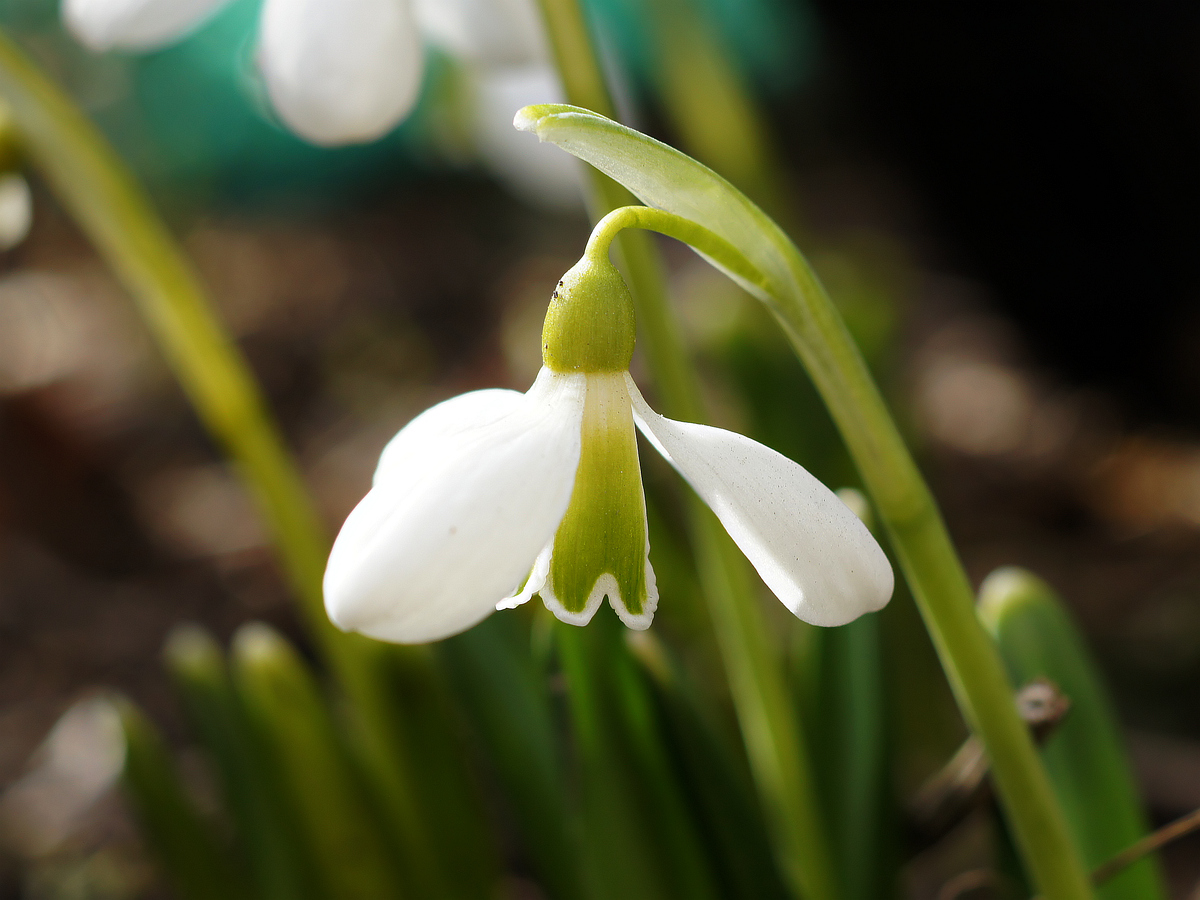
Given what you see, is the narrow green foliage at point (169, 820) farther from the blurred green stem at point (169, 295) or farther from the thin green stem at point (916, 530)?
the thin green stem at point (916, 530)

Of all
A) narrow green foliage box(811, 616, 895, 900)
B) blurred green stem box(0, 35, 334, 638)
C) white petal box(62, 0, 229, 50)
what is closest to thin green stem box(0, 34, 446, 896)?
blurred green stem box(0, 35, 334, 638)

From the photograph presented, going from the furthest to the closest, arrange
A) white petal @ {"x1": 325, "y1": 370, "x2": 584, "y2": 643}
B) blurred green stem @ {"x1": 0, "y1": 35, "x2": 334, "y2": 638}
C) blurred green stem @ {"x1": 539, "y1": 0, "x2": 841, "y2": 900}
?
blurred green stem @ {"x1": 0, "y1": 35, "x2": 334, "y2": 638}
blurred green stem @ {"x1": 539, "y1": 0, "x2": 841, "y2": 900}
white petal @ {"x1": 325, "y1": 370, "x2": 584, "y2": 643}

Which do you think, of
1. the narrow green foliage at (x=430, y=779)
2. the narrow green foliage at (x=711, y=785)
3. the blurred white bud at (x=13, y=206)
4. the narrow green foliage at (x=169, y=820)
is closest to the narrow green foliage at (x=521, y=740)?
the narrow green foliage at (x=430, y=779)

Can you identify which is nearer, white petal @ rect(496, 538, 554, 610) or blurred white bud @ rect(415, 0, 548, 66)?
white petal @ rect(496, 538, 554, 610)

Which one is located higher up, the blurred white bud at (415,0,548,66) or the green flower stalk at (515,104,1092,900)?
the blurred white bud at (415,0,548,66)

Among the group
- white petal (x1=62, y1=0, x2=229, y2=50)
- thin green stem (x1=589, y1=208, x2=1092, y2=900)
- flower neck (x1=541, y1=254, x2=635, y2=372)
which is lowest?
thin green stem (x1=589, y1=208, x2=1092, y2=900)

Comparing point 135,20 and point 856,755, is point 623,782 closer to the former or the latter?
point 856,755

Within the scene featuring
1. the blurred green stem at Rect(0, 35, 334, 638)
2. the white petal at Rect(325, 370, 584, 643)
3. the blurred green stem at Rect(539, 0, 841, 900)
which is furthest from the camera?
the blurred green stem at Rect(0, 35, 334, 638)

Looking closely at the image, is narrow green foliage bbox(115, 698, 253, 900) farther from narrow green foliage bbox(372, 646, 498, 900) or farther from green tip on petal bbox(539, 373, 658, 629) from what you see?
green tip on petal bbox(539, 373, 658, 629)

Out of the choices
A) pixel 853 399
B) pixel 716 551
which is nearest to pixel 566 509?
pixel 853 399
